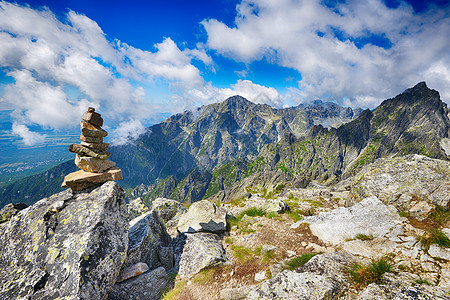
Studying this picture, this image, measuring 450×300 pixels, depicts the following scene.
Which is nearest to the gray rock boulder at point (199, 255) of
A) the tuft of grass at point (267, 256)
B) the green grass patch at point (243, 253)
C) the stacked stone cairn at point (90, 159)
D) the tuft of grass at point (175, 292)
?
the tuft of grass at point (175, 292)

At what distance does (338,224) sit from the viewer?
487 inches

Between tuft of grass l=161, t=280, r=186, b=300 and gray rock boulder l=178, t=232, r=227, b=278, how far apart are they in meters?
0.54

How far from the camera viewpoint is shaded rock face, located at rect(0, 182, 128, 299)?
721cm

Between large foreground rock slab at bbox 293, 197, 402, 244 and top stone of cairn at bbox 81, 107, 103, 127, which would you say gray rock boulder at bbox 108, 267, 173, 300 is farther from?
large foreground rock slab at bbox 293, 197, 402, 244

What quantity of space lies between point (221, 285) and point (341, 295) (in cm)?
525

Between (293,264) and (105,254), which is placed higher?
(293,264)

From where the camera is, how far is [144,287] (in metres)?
8.95

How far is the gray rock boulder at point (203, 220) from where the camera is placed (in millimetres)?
14117

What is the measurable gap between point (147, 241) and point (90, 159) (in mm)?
6246

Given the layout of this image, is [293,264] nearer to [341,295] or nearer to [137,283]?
[341,295]

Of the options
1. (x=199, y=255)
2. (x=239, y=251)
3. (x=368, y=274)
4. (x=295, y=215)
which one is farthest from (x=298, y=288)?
(x=295, y=215)

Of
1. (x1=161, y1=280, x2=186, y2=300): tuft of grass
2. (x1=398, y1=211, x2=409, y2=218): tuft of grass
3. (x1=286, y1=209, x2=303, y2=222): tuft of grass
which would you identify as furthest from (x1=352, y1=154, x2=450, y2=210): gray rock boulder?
(x1=161, y1=280, x2=186, y2=300): tuft of grass

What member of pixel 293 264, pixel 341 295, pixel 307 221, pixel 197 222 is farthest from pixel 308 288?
pixel 197 222

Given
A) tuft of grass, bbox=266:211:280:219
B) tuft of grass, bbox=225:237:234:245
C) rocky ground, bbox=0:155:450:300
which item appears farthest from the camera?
tuft of grass, bbox=266:211:280:219
